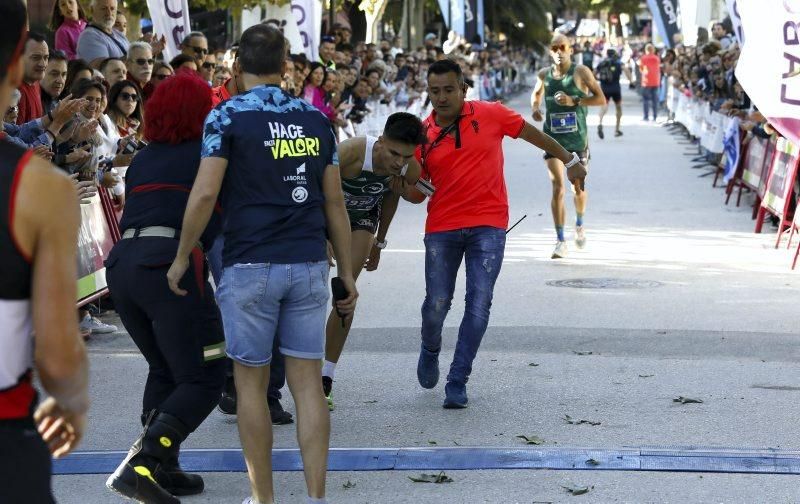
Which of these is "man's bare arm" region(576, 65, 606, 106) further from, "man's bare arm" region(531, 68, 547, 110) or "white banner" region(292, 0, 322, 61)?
"white banner" region(292, 0, 322, 61)

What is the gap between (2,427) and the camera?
121 inches

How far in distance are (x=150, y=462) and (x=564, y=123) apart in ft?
27.2

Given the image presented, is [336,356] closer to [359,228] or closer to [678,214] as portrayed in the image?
[359,228]

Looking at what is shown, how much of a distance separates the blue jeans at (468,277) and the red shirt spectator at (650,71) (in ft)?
94.3

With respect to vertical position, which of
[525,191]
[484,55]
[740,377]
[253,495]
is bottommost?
[484,55]

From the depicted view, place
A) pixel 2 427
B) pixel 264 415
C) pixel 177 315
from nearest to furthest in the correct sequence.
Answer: pixel 2 427 → pixel 264 415 → pixel 177 315

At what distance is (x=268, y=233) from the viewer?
17.0 feet

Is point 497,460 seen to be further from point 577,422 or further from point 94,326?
point 94,326

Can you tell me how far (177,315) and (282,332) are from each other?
0.54 meters

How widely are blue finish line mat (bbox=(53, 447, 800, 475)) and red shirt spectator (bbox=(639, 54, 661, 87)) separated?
97.9 feet

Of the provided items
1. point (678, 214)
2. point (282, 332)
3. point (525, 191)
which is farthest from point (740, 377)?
point (525, 191)

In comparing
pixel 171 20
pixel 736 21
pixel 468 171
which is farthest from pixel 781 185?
pixel 468 171

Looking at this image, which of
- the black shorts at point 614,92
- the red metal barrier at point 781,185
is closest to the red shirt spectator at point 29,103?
the red metal barrier at point 781,185

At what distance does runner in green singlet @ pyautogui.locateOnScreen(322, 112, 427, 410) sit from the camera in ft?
21.4
